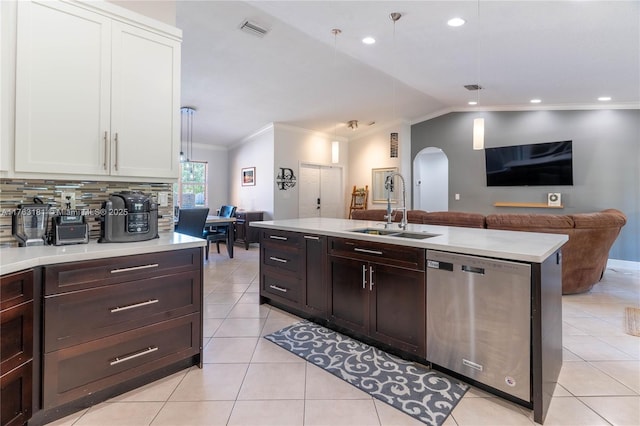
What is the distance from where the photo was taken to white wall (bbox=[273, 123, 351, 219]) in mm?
6891

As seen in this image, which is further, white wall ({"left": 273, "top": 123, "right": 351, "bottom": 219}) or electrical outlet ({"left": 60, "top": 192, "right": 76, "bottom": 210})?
white wall ({"left": 273, "top": 123, "right": 351, "bottom": 219})

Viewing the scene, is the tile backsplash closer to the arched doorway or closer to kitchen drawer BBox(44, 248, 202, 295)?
kitchen drawer BBox(44, 248, 202, 295)

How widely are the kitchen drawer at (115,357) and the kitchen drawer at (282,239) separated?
1.08m

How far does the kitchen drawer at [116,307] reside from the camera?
1.52 m

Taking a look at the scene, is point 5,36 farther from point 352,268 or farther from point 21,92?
point 352,268

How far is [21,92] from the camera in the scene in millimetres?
1588

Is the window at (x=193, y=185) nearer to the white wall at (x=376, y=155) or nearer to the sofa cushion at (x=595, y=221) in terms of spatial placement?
the white wall at (x=376, y=155)

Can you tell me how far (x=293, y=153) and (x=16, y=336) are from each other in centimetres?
615

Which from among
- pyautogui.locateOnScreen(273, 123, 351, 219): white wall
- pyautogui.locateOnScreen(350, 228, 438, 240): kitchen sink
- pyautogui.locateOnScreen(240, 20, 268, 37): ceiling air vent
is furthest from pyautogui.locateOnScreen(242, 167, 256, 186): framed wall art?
pyautogui.locateOnScreen(350, 228, 438, 240): kitchen sink

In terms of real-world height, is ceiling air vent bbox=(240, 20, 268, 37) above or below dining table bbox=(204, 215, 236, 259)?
above

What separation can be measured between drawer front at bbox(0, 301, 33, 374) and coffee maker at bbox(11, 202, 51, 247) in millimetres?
544

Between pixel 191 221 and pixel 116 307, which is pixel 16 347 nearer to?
pixel 116 307

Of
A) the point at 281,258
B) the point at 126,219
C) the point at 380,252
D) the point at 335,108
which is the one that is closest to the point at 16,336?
the point at 126,219

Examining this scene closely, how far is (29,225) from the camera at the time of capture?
1.78 metres
